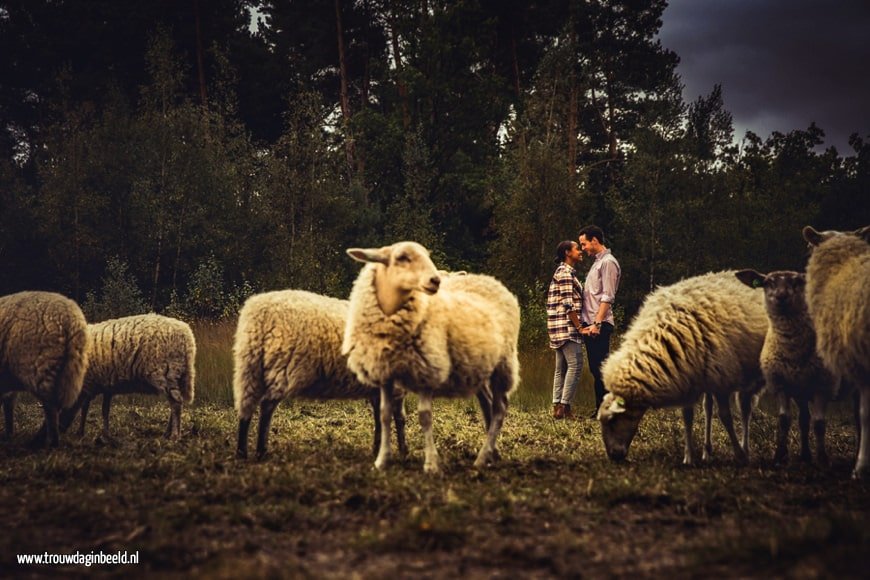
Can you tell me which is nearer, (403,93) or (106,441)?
(106,441)

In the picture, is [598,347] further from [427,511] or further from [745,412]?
[427,511]

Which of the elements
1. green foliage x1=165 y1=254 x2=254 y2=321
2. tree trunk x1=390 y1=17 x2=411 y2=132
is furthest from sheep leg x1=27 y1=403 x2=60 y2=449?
tree trunk x1=390 y1=17 x2=411 y2=132

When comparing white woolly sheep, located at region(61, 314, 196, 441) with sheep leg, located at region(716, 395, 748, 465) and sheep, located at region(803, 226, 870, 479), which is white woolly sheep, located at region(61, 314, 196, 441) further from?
sheep, located at region(803, 226, 870, 479)

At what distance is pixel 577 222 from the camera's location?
28969mm

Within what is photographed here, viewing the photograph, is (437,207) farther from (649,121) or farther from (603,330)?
Answer: (603,330)

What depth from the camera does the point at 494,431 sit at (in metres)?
8.29

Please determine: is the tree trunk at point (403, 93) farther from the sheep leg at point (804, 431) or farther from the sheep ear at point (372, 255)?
the sheep leg at point (804, 431)

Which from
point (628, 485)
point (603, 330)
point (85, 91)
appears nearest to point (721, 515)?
point (628, 485)

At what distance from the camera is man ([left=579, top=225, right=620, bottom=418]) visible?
11297 mm

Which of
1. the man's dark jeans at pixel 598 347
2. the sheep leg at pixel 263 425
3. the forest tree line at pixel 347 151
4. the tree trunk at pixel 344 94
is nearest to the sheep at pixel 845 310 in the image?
the man's dark jeans at pixel 598 347

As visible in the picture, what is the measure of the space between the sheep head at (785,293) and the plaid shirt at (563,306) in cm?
394

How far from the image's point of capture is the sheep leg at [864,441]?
6.98m

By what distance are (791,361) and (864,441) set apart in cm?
119

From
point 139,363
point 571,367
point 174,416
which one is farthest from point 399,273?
point 571,367
